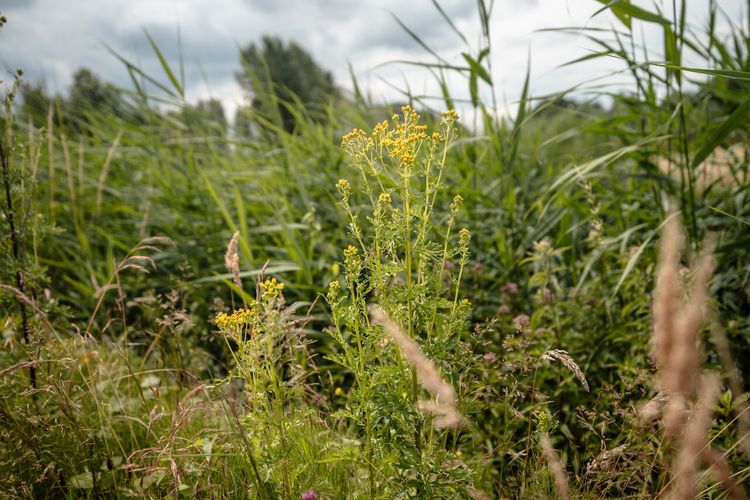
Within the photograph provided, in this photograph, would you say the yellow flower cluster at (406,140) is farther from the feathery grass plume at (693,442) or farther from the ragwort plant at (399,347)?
the feathery grass plume at (693,442)

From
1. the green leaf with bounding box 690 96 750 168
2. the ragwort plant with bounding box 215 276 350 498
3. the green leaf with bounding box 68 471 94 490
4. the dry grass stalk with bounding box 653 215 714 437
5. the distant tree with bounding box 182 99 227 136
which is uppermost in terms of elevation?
the distant tree with bounding box 182 99 227 136

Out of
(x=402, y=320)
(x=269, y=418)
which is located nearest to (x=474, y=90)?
(x=402, y=320)

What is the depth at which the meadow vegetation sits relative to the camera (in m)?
1.31

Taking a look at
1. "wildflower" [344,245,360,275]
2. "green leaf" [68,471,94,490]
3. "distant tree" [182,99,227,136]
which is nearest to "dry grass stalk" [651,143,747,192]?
"wildflower" [344,245,360,275]

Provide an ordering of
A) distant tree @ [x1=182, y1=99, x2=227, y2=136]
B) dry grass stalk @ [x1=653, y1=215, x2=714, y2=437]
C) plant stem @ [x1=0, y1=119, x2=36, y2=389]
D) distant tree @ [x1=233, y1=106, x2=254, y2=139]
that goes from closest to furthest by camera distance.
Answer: dry grass stalk @ [x1=653, y1=215, x2=714, y2=437] < plant stem @ [x1=0, y1=119, x2=36, y2=389] < distant tree @ [x1=182, y1=99, x2=227, y2=136] < distant tree @ [x1=233, y1=106, x2=254, y2=139]

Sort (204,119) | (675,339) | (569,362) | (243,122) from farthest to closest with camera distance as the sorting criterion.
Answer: (243,122)
(204,119)
(569,362)
(675,339)

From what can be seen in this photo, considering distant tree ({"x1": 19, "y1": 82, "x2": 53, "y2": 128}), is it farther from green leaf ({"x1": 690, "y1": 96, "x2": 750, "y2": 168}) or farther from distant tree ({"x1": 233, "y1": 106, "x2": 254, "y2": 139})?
green leaf ({"x1": 690, "y1": 96, "x2": 750, "y2": 168})

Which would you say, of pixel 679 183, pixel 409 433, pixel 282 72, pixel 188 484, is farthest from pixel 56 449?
pixel 282 72

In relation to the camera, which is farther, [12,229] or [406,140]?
[12,229]

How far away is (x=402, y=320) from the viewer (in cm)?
141

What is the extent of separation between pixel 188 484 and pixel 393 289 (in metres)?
0.92

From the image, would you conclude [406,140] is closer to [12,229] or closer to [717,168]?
[12,229]

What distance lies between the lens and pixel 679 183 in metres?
A: 2.46

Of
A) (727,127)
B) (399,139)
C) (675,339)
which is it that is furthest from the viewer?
(727,127)
